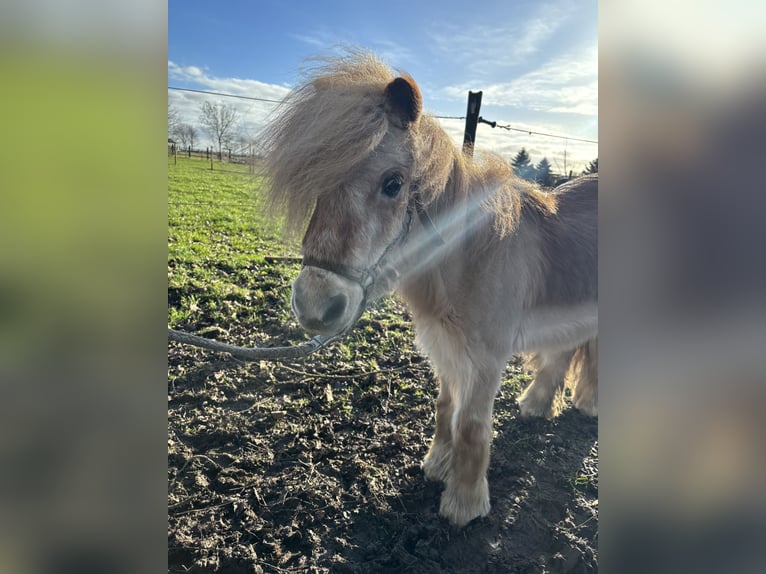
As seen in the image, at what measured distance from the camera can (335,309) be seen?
70.6 inches

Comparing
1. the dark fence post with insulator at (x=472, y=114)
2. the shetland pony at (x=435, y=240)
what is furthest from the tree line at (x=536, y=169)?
the dark fence post with insulator at (x=472, y=114)

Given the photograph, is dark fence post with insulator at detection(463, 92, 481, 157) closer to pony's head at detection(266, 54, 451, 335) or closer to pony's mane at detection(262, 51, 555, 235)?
pony's mane at detection(262, 51, 555, 235)

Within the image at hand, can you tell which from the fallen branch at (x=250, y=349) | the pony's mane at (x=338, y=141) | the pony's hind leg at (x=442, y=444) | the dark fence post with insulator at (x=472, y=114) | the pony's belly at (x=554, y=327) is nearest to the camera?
the fallen branch at (x=250, y=349)

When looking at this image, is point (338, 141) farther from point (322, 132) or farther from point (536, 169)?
point (536, 169)

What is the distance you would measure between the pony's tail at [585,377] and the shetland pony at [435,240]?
89cm

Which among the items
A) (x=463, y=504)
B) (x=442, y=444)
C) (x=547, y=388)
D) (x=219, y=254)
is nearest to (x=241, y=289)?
(x=219, y=254)

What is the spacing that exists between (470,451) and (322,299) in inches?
62.5

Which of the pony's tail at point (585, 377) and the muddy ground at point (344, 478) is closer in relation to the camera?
the muddy ground at point (344, 478)

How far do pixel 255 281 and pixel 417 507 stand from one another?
4.68 meters

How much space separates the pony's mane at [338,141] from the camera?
185 centimetres

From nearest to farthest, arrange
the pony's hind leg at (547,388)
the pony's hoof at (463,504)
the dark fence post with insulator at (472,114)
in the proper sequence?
the pony's hoof at (463,504)
the pony's hind leg at (547,388)
the dark fence post with insulator at (472,114)

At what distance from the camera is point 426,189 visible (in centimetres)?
214

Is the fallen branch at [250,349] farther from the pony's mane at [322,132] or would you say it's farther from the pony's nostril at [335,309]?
the pony's mane at [322,132]
